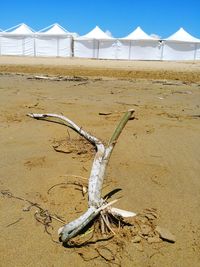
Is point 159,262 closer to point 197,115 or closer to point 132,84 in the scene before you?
point 197,115

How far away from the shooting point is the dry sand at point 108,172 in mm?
2527

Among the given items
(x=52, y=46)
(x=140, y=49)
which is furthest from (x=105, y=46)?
(x=52, y=46)

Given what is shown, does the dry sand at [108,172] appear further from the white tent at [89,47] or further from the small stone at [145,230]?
the white tent at [89,47]

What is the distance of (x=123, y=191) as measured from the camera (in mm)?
3408

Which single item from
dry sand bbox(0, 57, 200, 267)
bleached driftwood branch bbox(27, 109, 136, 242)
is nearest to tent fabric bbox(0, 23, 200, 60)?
dry sand bbox(0, 57, 200, 267)

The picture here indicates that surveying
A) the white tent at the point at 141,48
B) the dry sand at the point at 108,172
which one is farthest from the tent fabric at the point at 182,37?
the dry sand at the point at 108,172

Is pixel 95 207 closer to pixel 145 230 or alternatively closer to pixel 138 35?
pixel 145 230

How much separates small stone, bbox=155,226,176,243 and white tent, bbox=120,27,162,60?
2971 cm

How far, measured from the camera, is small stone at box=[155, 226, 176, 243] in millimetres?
2643

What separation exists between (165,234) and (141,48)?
99.7 feet

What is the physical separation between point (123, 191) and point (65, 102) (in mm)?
4400

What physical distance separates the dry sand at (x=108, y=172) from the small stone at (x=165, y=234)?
56 mm

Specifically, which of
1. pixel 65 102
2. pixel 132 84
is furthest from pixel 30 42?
pixel 65 102

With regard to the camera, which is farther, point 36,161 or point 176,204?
point 36,161
